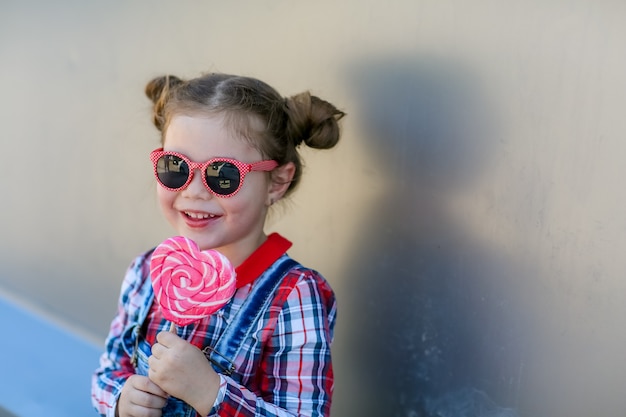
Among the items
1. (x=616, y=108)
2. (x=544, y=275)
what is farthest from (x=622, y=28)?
(x=544, y=275)

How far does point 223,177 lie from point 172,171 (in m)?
0.14

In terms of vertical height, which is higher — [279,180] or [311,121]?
[311,121]

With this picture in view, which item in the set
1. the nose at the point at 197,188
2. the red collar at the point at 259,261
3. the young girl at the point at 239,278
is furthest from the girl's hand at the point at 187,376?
the nose at the point at 197,188

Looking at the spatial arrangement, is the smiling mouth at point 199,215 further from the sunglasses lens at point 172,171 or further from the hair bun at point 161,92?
the hair bun at point 161,92

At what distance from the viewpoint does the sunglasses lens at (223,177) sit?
1735mm

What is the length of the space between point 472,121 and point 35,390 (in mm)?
1967

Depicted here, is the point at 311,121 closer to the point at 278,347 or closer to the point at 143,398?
the point at 278,347

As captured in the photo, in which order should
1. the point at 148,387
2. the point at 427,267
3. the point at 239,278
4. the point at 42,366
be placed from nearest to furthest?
the point at 148,387 < the point at 239,278 < the point at 427,267 < the point at 42,366

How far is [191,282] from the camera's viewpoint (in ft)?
5.41

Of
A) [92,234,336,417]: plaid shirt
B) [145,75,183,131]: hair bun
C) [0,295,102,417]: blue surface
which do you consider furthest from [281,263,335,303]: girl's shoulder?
[0,295,102,417]: blue surface

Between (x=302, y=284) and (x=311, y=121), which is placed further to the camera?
(x=311, y=121)

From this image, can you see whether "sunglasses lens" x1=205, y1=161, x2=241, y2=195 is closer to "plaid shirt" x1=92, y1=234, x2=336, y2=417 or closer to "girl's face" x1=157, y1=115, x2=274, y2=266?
"girl's face" x1=157, y1=115, x2=274, y2=266

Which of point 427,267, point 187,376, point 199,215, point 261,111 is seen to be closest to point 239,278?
point 199,215

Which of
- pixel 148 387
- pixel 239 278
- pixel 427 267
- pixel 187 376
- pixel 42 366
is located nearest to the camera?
pixel 187 376
